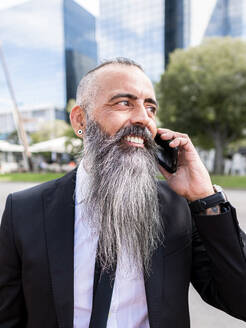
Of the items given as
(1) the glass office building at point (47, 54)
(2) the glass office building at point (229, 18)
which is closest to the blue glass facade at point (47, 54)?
(1) the glass office building at point (47, 54)

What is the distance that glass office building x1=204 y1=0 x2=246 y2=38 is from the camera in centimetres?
5384

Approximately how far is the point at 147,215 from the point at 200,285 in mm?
515

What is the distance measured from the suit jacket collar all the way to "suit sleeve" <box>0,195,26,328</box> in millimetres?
186

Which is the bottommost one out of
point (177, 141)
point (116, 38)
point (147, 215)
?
point (147, 215)

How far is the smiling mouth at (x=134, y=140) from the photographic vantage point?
132 centimetres

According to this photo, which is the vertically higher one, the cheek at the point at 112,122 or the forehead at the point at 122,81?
the forehead at the point at 122,81

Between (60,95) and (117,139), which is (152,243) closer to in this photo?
(117,139)

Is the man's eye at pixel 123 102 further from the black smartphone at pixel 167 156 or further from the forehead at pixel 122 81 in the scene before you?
the black smartphone at pixel 167 156

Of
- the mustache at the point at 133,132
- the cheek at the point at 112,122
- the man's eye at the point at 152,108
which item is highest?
the man's eye at the point at 152,108

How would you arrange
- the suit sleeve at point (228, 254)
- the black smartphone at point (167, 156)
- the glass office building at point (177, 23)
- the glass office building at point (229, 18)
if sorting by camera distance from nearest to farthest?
the suit sleeve at point (228, 254) → the black smartphone at point (167, 156) → the glass office building at point (177, 23) → the glass office building at point (229, 18)

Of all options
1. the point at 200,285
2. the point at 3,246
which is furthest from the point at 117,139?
the point at 200,285

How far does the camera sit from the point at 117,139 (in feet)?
4.34

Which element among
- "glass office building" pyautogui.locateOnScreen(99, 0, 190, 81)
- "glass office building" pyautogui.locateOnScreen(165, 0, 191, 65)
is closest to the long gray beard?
"glass office building" pyautogui.locateOnScreen(99, 0, 190, 81)

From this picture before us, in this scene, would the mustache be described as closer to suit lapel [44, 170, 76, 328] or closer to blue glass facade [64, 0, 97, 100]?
suit lapel [44, 170, 76, 328]
